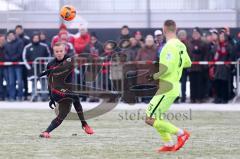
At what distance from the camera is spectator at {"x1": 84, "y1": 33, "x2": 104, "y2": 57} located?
845 inches

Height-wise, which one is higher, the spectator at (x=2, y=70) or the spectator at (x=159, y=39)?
the spectator at (x=159, y=39)

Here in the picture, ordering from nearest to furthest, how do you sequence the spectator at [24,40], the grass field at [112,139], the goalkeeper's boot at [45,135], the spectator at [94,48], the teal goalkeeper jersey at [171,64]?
the grass field at [112,139], the teal goalkeeper jersey at [171,64], the goalkeeper's boot at [45,135], the spectator at [94,48], the spectator at [24,40]

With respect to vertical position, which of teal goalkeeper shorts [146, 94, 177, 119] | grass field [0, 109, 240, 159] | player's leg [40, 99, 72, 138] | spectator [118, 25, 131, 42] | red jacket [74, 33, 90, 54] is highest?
spectator [118, 25, 131, 42]

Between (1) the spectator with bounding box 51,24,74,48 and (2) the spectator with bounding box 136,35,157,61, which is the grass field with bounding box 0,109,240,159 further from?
(1) the spectator with bounding box 51,24,74,48

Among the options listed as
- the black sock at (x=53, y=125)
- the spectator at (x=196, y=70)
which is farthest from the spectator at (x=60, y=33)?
the black sock at (x=53, y=125)

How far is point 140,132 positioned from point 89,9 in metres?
9.68

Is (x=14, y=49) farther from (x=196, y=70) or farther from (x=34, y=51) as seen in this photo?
(x=196, y=70)

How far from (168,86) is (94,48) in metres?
10.3

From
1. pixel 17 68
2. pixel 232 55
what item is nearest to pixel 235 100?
pixel 232 55

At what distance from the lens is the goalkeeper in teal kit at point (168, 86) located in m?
11.3

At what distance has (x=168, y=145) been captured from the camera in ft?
37.7

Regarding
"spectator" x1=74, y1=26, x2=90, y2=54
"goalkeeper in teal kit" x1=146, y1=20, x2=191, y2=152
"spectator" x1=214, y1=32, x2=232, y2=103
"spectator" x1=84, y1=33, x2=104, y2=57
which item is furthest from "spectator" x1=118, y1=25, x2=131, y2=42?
"goalkeeper in teal kit" x1=146, y1=20, x2=191, y2=152

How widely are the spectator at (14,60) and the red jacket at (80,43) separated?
157 cm

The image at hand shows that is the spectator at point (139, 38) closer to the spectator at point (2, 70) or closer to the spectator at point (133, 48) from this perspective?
the spectator at point (133, 48)
